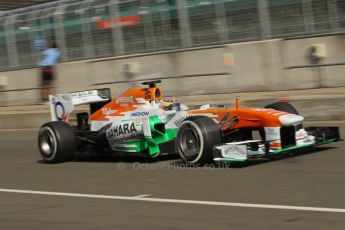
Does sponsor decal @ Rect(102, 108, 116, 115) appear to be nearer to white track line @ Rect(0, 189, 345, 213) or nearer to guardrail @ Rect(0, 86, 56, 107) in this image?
white track line @ Rect(0, 189, 345, 213)

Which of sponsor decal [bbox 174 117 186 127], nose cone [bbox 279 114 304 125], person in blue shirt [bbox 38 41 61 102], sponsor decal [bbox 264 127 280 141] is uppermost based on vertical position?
person in blue shirt [bbox 38 41 61 102]

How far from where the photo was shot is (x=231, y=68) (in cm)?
1590

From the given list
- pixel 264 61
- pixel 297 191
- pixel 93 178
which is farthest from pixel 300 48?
pixel 297 191

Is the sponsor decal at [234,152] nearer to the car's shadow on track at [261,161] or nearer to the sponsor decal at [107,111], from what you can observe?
the car's shadow on track at [261,161]

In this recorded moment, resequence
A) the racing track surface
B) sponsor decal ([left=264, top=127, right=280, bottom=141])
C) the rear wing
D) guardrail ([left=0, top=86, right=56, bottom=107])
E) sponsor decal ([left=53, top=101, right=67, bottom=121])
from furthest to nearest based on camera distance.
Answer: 1. guardrail ([left=0, top=86, right=56, bottom=107])
2. sponsor decal ([left=53, top=101, right=67, bottom=121])
3. the rear wing
4. sponsor decal ([left=264, top=127, right=280, bottom=141])
5. the racing track surface

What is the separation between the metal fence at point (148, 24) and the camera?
15.2m

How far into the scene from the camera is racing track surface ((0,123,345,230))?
559cm

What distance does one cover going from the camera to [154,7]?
18.1 meters

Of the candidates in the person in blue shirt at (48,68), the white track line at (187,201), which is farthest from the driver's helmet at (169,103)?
the person in blue shirt at (48,68)

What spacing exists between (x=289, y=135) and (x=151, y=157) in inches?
81.7

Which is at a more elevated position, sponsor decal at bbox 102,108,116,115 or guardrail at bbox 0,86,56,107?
guardrail at bbox 0,86,56,107

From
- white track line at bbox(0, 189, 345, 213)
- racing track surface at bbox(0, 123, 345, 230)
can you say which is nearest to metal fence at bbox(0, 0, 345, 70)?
racing track surface at bbox(0, 123, 345, 230)

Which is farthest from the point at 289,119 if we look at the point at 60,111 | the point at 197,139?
the point at 60,111

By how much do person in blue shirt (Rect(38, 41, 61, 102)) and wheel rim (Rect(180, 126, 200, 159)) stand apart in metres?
11.3
